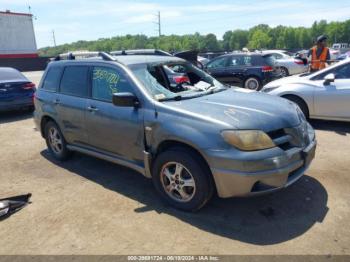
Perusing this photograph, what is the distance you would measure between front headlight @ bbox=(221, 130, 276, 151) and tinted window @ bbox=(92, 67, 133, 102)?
148cm

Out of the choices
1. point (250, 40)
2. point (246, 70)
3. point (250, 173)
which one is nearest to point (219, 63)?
point (246, 70)

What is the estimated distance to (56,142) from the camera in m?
5.79

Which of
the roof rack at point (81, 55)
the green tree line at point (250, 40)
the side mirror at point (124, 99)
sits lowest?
the green tree line at point (250, 40)

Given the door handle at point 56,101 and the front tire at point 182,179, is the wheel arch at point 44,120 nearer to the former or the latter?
the door handle at point 56,101

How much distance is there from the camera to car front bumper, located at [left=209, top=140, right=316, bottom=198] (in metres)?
3.34

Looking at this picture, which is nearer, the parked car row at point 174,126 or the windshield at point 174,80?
the parked car row at point 174,126

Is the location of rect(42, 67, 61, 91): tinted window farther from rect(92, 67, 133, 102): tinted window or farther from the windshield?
the windshield

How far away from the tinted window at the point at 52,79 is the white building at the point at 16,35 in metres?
39.3

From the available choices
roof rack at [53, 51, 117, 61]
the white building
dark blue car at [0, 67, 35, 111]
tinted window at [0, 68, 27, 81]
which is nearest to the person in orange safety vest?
roof rack at [53, 51, 117, 61]

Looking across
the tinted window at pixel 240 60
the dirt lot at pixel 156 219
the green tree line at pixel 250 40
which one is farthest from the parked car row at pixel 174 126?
the green tree line at pixel 250 40

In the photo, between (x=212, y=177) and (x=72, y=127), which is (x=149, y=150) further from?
(x=72, y=127)

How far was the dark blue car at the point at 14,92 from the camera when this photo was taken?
9.50 m

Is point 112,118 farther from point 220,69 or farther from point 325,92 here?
point 220,69

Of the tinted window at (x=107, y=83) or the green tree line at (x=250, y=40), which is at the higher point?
the tinted window at (x=107, y=83)
